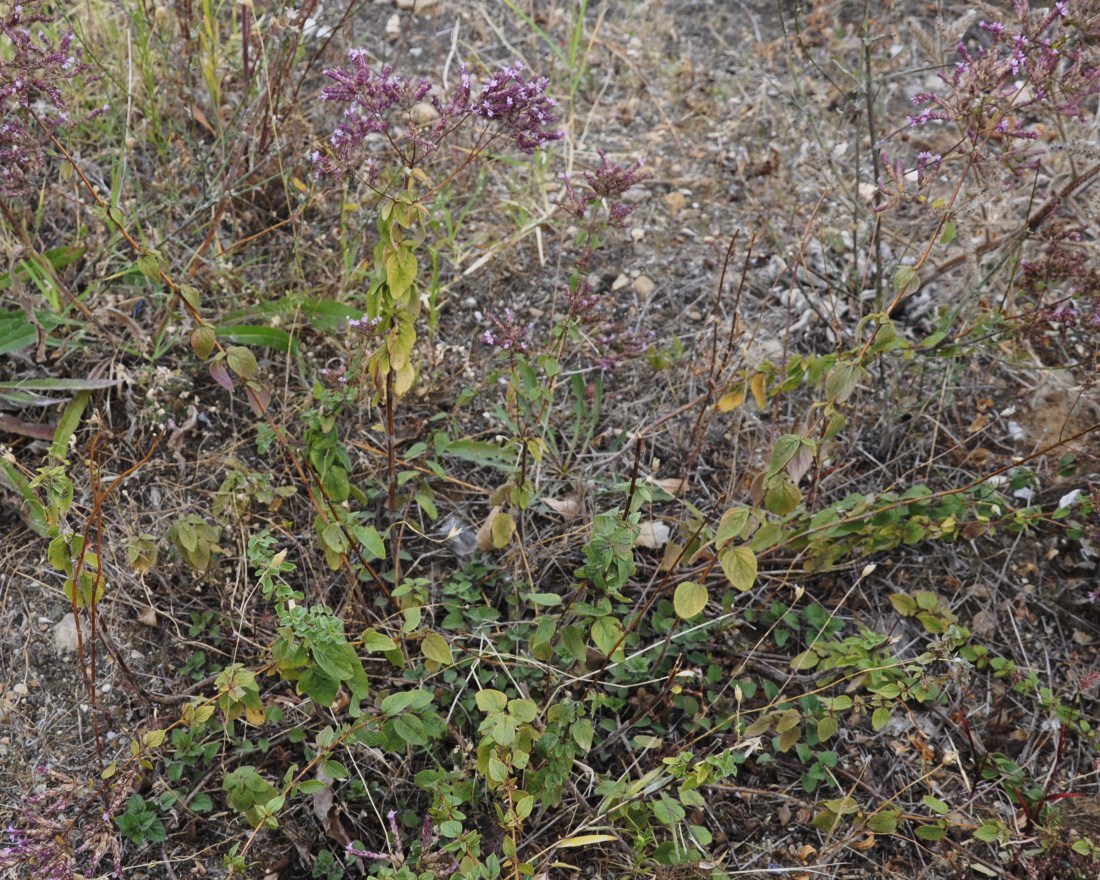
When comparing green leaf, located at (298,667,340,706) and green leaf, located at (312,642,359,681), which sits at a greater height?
green leaf, located at (312,642,359,681)

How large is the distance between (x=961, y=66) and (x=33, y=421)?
248 centimetres

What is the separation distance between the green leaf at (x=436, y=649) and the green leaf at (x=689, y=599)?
493 millimetres

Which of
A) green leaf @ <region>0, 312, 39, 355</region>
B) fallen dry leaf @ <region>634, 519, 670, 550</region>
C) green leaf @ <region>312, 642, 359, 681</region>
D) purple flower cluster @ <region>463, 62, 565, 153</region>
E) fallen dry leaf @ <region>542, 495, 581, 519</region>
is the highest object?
purple flower cluster @ <region>463, 62, 565, 153</region>

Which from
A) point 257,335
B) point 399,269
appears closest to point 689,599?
point 399,269

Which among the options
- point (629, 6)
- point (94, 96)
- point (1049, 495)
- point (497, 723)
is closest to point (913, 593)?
point (1049, 495)

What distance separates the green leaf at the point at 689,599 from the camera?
2027 millimetres

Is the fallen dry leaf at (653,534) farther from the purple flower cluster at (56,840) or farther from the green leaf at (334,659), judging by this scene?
the purple flower cluster at (56,840)

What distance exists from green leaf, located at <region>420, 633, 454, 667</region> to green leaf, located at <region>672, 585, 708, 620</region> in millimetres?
493

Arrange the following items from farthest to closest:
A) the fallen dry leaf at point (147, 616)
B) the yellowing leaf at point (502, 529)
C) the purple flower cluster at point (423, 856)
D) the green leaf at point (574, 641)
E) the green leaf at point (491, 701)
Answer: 1. the fallen dry leaf at point (147, 616)
2. the yellowing leaf at point (502, 529)
3. the green leaf at point (574, 641)
4. the green leaf at point (491, 701)
5. the purple flower cluster at point (423, 856)

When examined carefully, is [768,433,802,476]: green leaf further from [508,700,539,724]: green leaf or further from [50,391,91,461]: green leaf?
[50,391,91,461]: green leaf

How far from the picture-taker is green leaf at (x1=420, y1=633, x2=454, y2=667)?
2.10m

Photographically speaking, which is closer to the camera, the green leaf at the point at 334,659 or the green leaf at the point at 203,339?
the green leaf at the point at 334,659

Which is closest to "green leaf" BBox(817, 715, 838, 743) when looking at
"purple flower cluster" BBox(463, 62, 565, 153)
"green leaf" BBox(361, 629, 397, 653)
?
"green leaf" BBox(361, 629, 397, 653)

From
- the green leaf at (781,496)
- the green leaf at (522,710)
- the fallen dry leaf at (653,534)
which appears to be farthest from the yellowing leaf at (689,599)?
the fallen dry leaf at (653,534)
